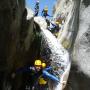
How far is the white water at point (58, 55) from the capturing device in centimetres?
1133

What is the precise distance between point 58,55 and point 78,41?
3.77 feet

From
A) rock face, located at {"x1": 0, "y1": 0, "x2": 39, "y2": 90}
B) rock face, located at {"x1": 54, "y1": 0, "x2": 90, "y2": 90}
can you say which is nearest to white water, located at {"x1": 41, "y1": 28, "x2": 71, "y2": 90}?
rock face, located at {"x1": 54, "y1": 0, "x2": 90, "y2": 90}

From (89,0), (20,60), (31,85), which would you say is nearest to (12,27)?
(20,60)

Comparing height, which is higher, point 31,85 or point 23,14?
point 23,14

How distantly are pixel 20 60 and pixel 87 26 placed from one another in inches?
128

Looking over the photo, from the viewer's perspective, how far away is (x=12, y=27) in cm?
1071

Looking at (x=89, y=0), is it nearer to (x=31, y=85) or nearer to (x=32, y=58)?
(x=32, y=58)

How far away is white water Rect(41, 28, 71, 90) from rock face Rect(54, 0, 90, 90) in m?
0.30

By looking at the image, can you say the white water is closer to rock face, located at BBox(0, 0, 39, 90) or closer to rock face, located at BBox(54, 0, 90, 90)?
rock face, located at BBox(54, 0, 90, 90)

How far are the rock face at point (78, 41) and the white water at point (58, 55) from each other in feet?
0.99

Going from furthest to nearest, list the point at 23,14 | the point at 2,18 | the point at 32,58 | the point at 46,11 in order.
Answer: the point at 46,11 < the point at 32,58 < the point at 23,14 < the point at 2,18

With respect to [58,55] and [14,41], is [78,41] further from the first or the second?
[14,41]

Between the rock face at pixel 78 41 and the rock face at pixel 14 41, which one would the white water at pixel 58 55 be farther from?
the rock face at pixel 14 41

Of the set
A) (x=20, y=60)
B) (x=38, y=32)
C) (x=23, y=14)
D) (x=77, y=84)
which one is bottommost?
(x=77, y=84)
